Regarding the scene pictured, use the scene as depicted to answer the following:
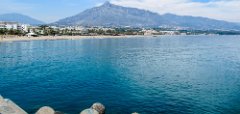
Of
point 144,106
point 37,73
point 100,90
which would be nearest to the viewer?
point 144,106

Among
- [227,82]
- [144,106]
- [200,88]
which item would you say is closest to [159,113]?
[144,106]

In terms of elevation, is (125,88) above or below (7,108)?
below

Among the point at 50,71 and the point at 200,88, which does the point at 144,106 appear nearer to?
the point at 200,88

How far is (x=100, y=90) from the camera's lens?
129 feet

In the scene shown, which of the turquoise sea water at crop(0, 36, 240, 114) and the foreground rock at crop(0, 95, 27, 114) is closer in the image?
the foreground rock at crop(0, 95, 27, 114)

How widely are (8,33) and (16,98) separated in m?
124

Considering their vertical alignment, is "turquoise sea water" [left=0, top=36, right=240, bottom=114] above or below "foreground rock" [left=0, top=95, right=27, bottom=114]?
below

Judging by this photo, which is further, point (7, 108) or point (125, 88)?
point (125, 88)

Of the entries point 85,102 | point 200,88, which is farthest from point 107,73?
point 85,102

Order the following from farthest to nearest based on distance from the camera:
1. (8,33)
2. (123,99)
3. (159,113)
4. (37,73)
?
1. (8,33)
2. (37,73)
3. (123,99)
4. (159,113)

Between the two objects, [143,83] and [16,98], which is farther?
[143,83]

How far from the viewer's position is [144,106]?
3180 cm

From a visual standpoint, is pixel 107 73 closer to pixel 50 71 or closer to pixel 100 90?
pixel 50 71

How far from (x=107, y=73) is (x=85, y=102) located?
64.9 feet
